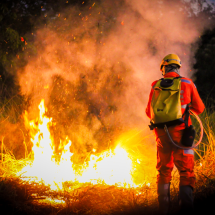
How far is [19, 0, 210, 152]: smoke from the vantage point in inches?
229

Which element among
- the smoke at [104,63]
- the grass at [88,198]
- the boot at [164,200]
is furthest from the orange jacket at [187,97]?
the smoke at [104,63]

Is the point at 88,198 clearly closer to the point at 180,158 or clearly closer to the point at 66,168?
the point at 66,168

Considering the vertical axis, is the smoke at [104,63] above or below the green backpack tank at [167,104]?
above

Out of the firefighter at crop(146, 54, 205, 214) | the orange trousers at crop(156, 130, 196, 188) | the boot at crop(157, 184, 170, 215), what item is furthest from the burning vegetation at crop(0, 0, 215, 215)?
the orange trousers at crop(156, 130, 196, 188)

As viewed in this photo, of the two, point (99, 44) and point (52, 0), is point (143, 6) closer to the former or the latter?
point (99, 44)

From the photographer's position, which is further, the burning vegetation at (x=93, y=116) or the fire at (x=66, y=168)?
the fire at (x=66, y=168)

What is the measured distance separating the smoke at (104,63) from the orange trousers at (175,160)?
2.38 meters

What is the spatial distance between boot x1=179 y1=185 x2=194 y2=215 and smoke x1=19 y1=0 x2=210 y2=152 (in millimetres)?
2634

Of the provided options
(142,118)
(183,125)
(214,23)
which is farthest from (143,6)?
(214,23)

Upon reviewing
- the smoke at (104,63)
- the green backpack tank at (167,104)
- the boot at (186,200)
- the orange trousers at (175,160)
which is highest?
the smoke at (104,63)

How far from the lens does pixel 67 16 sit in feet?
22.8

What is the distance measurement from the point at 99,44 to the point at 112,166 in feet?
10.8

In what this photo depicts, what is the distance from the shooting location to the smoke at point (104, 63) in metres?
5.83

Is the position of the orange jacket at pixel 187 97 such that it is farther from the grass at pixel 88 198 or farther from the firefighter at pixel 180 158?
the grass at pixel 88 198
